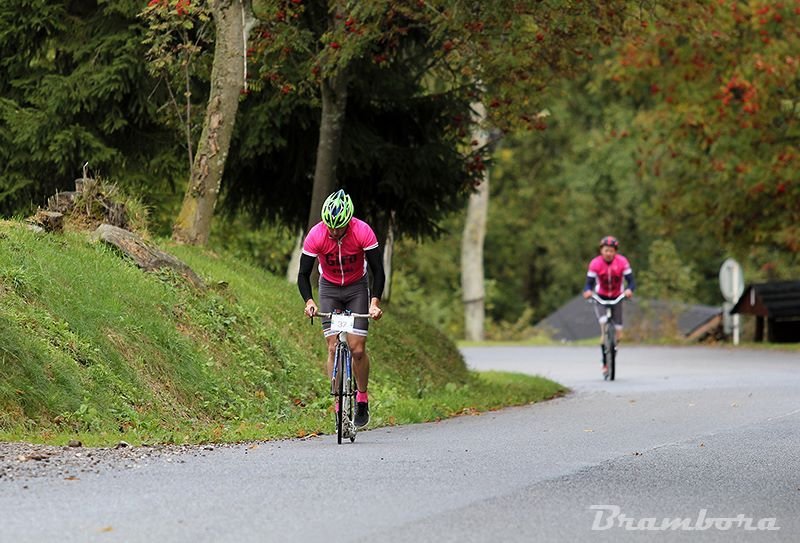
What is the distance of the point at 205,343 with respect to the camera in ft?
55.1

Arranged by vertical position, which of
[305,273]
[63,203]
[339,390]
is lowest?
[339,390]

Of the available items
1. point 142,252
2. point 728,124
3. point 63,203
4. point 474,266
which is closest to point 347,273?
point 142,252

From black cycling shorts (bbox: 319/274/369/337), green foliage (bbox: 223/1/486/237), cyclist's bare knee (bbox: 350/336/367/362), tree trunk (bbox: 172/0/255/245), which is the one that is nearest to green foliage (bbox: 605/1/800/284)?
green foliage (bbox: 223/1/486/237)

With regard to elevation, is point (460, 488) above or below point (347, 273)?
below

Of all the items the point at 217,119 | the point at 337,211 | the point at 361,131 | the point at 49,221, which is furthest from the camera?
the point at 361,131

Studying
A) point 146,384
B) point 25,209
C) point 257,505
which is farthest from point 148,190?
point 257,505

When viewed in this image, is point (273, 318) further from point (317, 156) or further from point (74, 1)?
point (74, 1)

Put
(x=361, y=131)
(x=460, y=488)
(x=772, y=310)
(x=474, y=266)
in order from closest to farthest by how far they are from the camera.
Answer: (x=460, y=488) < (x=361, y=131) < (x=772, y=310) < (x=474, y=266)

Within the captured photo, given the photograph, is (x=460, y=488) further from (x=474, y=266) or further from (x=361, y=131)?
(x=474, y=266)

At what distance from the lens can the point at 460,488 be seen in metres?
Answer: 10.0

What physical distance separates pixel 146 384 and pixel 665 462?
5.06 meters

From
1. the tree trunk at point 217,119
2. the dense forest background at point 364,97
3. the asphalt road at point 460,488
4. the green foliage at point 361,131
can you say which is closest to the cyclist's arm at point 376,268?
the asphalt road at point 460,488

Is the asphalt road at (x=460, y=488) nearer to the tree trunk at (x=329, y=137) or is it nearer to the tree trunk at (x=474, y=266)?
the tree trunk at (x=329, y=137)

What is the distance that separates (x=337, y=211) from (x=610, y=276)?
11548 millimetres
